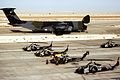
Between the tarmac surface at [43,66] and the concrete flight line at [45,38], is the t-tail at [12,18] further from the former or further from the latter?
the tarmac surface at [43,66]

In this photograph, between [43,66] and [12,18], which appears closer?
[43,66]

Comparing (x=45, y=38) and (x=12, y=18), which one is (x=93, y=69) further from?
(x=12, y=18)

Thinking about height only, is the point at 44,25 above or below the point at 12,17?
below

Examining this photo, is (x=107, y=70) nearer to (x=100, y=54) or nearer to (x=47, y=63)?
(x=47, y=63)

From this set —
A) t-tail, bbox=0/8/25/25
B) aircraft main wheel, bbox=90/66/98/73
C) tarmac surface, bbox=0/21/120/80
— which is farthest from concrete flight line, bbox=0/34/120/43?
aircraft main wheel, bbox=90/66/98/73

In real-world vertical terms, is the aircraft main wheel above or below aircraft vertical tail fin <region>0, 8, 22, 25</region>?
below

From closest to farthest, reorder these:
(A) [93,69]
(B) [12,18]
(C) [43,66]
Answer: (A) [93,69] < (C) [43,66] < (B) [12,18]

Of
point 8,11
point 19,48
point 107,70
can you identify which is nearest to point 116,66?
→ point 107,70

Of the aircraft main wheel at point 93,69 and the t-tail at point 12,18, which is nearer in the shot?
the aircraft main wheel at point 93,69

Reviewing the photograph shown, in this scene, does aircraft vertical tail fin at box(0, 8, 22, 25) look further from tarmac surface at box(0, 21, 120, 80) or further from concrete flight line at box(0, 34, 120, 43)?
tarmac surface at box(0, 21, 120, 80)

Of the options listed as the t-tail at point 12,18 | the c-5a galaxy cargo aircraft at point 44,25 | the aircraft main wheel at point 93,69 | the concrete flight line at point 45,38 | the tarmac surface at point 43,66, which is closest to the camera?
the tarmac surface at point 43,66

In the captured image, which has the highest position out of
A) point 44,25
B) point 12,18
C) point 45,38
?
point 12,18


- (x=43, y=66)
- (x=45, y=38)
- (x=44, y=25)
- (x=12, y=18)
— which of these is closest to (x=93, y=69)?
(x=43, y=66)

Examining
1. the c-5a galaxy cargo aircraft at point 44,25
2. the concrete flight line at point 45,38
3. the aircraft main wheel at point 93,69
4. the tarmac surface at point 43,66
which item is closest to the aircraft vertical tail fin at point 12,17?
the c-5a galaxy cargo aircraft at point 44,25
